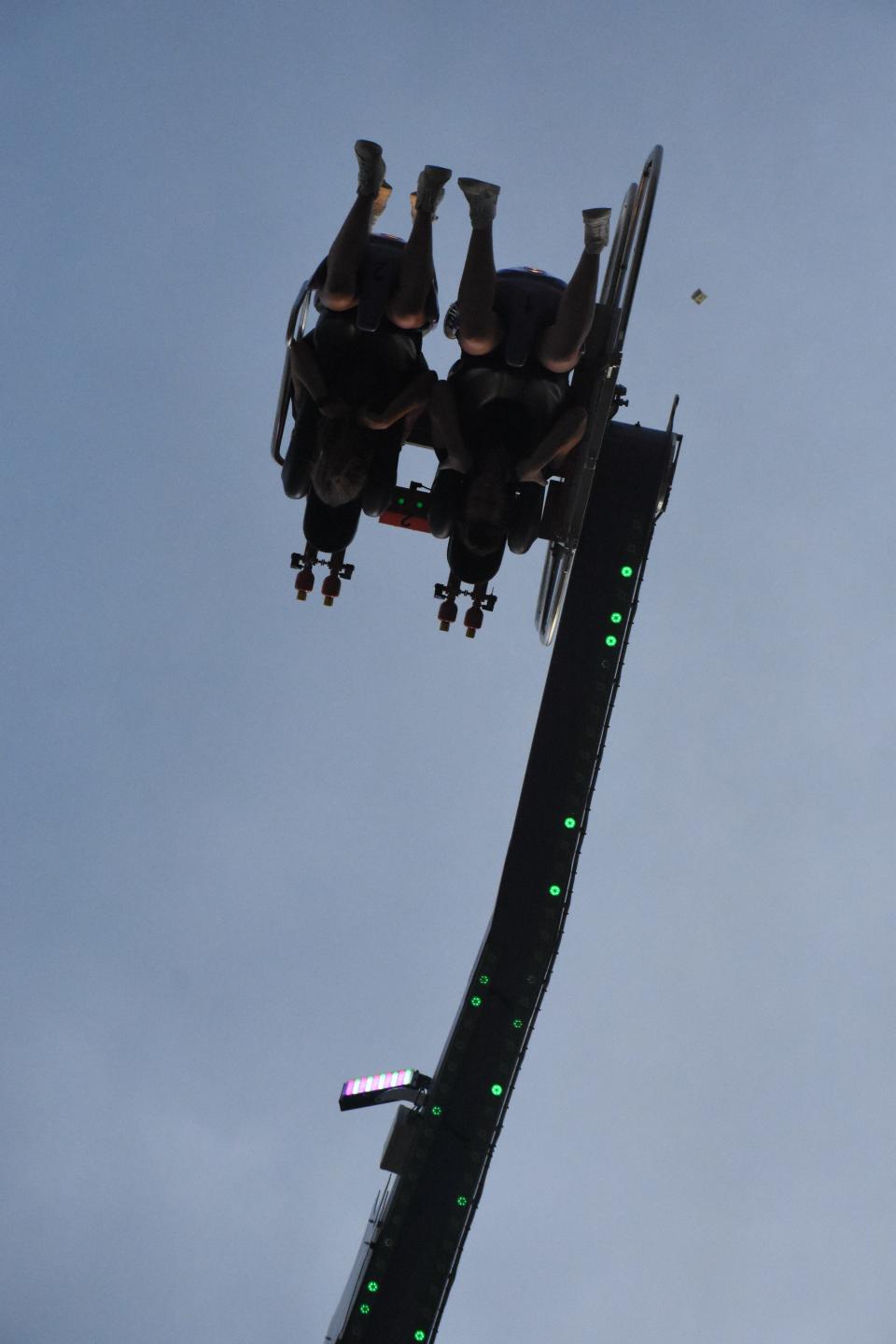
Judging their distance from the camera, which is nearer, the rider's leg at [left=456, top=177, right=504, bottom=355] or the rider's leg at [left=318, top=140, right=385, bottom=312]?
the rider's leg at [left=456, top=177, right=504, bottom=355]

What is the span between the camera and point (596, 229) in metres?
10.3

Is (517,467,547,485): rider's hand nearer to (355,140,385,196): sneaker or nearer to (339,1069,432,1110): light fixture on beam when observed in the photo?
(355,140,385,196): sneaker

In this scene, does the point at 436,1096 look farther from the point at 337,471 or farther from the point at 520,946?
the point at 337,471

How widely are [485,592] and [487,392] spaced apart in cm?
181

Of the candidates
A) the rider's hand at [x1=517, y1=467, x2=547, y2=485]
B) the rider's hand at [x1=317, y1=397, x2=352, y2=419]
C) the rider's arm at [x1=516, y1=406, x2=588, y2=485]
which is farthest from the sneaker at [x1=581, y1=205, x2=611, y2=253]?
the rider's hand at [x1=317, y1=397, x2=352, y2=419]

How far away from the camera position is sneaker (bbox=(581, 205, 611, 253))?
10.2 m

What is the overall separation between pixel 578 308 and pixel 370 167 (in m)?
2.11

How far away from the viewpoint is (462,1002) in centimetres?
1181

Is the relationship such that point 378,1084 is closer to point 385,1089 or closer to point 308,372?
point 385,1089

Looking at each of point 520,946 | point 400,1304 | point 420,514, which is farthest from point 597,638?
point 400,1304

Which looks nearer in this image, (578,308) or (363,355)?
(578,308)

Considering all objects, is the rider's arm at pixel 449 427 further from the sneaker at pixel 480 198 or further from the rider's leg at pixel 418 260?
the sneaker at pixel 480 198

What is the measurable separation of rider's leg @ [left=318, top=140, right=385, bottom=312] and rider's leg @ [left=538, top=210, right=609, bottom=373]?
175 cm

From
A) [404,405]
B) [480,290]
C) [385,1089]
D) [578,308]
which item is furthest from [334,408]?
[385,1089]
